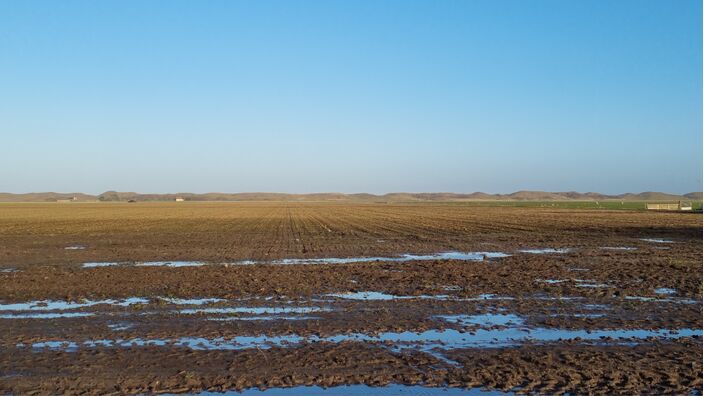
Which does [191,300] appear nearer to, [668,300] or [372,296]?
[372,296]

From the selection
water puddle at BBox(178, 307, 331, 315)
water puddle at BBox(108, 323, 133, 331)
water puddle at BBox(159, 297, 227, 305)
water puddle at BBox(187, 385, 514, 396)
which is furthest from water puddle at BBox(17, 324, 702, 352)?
water puddle at BBox(159, 297, 227, 305)

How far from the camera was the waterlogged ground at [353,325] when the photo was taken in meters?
6.84

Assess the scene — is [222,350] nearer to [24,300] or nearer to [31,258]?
[24,300]

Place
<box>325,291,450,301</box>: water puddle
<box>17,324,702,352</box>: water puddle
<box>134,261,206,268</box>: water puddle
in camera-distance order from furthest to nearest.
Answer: <box>134,261,206,268</box>: water puddle
<box>325,291,450,301</box>: water puddle
<box>17,324,702,352</box>: water puddle

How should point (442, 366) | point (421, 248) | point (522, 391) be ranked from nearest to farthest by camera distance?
point (522, 391)
point (442, 366)
point (421, 248)

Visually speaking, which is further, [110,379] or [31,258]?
[31,258]

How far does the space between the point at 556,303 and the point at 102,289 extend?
30.9 ft

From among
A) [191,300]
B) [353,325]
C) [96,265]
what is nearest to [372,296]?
[353,325]

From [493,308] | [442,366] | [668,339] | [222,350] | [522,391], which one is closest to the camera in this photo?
[522,391]

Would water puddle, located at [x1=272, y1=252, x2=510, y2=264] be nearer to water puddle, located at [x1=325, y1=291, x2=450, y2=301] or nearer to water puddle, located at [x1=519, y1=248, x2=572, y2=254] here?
water puddle, located at [x1=519, y1=248, x2=572, y2=254]

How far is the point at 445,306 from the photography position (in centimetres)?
1116

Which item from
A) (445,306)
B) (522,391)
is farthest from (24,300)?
(522,391)

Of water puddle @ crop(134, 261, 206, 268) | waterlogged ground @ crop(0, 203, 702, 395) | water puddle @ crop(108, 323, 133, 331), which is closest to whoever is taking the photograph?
waterlogged ground @ crop(0, 203, 702, 395)

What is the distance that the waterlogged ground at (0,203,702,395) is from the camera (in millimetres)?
6836
